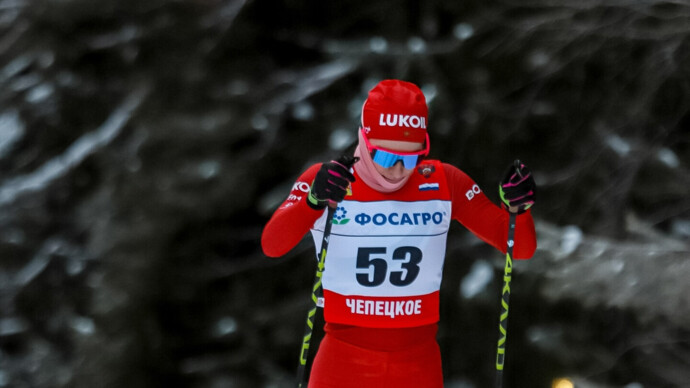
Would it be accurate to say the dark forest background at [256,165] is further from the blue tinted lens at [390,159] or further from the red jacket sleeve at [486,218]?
the blue tinted lens at [390,159]

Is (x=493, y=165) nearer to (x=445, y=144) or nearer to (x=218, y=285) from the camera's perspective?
(x=445, y=144)

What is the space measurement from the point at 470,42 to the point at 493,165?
751mm

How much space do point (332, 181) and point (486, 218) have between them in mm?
543

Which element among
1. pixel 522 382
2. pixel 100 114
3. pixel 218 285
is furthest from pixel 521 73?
pixel 100 114

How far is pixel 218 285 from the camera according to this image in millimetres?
5105

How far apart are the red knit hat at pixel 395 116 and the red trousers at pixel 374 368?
0.62 meters

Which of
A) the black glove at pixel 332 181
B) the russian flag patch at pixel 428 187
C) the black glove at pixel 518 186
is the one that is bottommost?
the russian flag patch at pixel 428 187

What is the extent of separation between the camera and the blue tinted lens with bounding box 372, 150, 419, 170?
2127 millimetres

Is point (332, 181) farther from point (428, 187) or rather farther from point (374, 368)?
point (374, 368)

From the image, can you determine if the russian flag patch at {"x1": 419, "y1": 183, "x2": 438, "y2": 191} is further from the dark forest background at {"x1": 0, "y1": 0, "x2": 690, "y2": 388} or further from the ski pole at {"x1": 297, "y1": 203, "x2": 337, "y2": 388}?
the dark forest background at {"x1": 0, "y1": 0, "x2": 690, "y2": 388}

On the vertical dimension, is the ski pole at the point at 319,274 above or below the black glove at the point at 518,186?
below

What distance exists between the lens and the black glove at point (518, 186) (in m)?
2.12

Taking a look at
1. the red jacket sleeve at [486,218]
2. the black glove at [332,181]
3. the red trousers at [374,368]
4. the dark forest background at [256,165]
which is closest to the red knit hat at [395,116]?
the black glove at [332,181]

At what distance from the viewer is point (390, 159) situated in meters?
2.13
